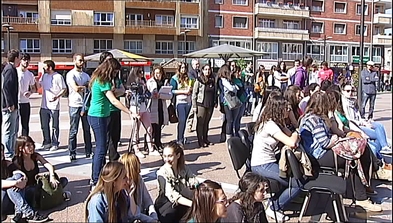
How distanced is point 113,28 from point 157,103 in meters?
36.3

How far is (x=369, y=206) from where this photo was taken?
→ 17.7 feet

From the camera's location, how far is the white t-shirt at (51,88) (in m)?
8.29

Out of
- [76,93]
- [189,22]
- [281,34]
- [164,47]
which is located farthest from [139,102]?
[281,34]

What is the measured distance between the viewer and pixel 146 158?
8.20 metres

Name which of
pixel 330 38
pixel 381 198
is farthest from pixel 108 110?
pixel 330 38

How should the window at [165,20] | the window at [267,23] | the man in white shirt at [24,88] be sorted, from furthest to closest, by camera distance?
the window at [267,23], the window at [165,20], the man in white shirt at [24,88]

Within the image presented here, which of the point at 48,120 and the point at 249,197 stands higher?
the point at 48,120

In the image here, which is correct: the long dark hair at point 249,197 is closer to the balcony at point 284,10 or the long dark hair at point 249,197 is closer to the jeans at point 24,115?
the jeans at point 24,115

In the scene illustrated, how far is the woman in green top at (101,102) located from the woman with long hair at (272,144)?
1812 millimetres

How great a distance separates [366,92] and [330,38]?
4037 centimetres

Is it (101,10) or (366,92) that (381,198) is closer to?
(366,92)

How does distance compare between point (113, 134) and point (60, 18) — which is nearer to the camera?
point (113, 134)

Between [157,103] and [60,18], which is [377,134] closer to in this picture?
[157,103]

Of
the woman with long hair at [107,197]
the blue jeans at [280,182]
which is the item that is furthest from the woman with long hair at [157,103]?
the woman with long hair at [107,197]
